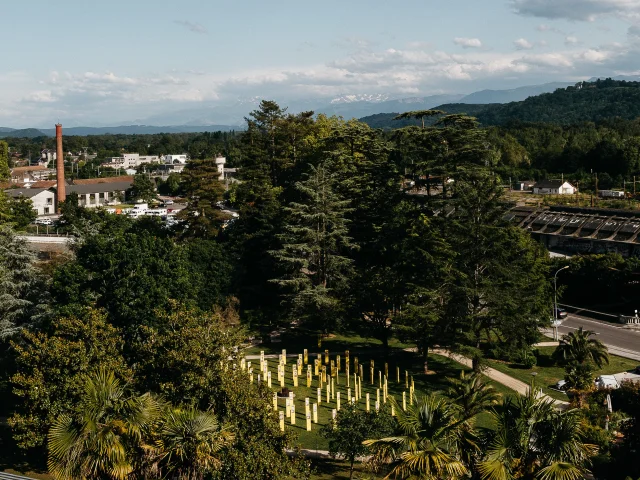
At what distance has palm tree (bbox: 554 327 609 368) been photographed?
32469 mm

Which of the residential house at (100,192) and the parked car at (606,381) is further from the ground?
the residential house at (100,192)

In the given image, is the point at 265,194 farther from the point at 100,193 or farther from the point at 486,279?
the point at 100,193

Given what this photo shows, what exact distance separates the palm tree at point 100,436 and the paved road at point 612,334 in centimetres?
2886

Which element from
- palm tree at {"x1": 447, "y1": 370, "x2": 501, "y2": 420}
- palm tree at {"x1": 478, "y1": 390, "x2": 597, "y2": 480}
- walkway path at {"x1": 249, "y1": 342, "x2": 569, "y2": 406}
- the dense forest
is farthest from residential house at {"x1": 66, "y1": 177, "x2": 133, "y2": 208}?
palm tree at {"x1": 478, "y1": 390, "x2": 597, "y2": 480}

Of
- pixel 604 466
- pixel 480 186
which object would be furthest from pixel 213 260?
pixel 604 466

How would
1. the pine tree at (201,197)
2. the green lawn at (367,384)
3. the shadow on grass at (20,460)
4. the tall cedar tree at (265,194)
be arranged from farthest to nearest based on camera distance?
the pine tree at (201,197) < the tall cedar tree at (265,194) < the green lawn at (367,384) < the shadow on grass at (20,460)

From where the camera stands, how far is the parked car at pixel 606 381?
95.3ft

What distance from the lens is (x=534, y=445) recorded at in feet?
51.2

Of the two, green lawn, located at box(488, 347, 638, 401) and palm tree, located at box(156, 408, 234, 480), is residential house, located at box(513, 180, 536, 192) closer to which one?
green lawn, located at box(488, 347, 638, 401)

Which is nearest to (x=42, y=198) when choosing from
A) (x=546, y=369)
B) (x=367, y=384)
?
(x=367, y=384)

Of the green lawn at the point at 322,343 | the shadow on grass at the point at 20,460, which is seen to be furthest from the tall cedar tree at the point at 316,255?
the shadow on grass at the point at 20,460

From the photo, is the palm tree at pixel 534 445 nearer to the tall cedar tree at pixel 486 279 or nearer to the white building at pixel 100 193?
the tall cedar tree at pixel 486 279

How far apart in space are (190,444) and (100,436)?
98.0 inches

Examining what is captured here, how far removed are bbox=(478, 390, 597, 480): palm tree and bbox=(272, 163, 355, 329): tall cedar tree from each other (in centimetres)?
2127
